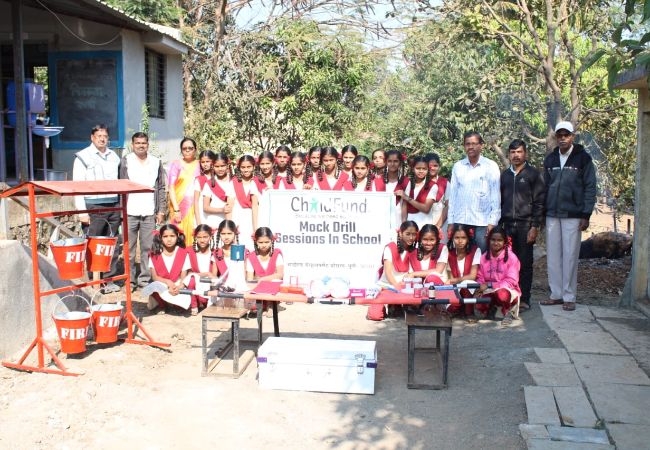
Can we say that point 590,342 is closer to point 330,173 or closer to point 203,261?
point 330,173

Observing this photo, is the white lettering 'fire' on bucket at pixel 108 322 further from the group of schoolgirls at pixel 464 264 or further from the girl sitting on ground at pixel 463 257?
the girl sitting on ground at pixel 463 257

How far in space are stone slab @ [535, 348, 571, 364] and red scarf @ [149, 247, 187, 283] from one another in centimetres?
385

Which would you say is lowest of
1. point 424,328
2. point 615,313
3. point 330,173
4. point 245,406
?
point 245,406

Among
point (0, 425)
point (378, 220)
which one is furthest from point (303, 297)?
point (0, 425)

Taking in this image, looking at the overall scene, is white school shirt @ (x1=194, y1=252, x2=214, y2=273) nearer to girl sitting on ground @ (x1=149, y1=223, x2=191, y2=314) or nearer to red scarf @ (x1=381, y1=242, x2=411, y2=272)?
girl sitting on ground @ (x1=149, y1=223, x2=191, y2=314)

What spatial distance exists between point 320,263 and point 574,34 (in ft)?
28.5

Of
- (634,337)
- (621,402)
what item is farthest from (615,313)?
(621,402)

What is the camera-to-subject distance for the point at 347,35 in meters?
13.9

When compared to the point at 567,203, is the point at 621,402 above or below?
below

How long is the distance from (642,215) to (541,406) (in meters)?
3.78

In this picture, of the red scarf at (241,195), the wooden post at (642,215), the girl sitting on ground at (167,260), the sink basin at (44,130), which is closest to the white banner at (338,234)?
the girl sitting on ground at (167,260)

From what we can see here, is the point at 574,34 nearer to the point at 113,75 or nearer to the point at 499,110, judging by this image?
the point at 499,110

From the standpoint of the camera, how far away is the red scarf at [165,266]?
6.98 meters

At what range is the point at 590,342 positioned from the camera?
18.7 ft
